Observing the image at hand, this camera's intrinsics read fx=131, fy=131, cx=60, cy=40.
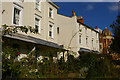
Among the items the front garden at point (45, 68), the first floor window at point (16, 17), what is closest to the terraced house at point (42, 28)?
the first floor window at point (16, 17)

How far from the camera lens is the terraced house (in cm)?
897

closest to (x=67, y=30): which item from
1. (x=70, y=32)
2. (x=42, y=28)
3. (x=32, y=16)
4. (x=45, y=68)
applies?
(x=70, y=32)

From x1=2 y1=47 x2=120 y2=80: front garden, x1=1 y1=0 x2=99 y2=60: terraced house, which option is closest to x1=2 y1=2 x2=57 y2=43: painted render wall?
x1=1 y1=0 x2=99 y2=60: terraced house

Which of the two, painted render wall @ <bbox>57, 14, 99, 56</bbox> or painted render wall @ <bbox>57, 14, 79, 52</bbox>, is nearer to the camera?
painted render wall @ <bbox>57, 14, 99, 56</bbox>

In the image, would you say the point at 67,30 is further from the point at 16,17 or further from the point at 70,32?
the point at 16,17

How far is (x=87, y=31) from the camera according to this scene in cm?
2681

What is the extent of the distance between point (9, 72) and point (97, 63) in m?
3.32

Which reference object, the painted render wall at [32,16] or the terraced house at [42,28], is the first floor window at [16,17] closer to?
the terraced house at [42,28]

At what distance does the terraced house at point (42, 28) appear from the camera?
29.4 ft

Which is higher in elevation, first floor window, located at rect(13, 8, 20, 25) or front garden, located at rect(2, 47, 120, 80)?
first floor window, located at rect(13, 8, 20, 25)

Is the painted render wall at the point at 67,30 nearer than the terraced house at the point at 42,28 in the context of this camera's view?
No

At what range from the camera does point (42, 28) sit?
51.2 ft

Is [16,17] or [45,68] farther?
[16,17]

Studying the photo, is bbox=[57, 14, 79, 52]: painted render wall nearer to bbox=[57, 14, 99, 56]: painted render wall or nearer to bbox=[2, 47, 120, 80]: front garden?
bbox=[57, 14, 99, 56]: painted render wall
